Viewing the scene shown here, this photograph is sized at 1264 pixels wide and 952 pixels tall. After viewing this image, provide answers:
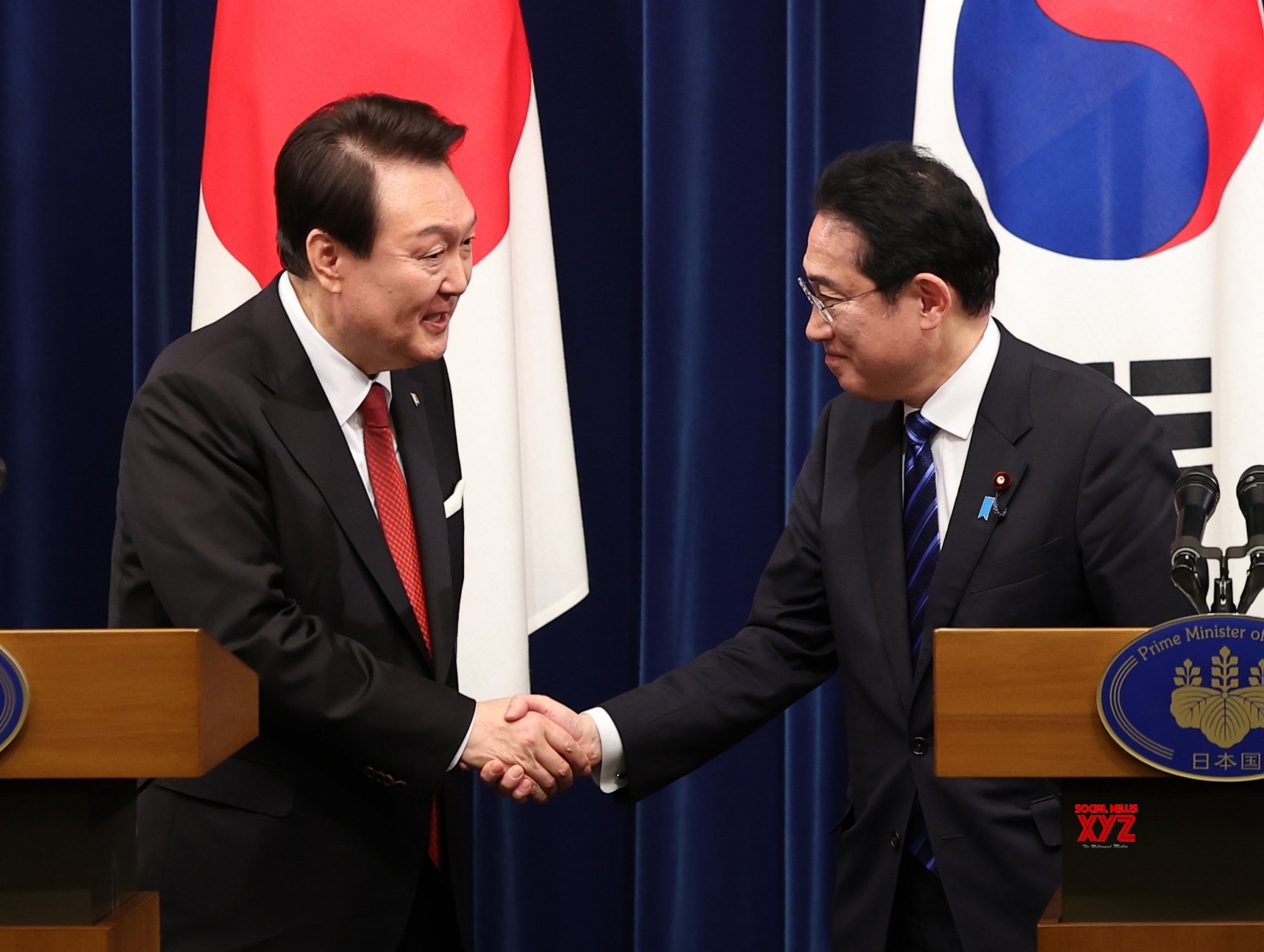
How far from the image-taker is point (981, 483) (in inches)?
78.7

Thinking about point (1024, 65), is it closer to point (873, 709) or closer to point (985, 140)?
point (985, 140)

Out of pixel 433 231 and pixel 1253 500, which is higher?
pixel 433 231

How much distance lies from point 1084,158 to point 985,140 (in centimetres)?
18

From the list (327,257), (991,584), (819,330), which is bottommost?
(991,584)

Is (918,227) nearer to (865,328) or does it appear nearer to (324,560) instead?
(865,328)

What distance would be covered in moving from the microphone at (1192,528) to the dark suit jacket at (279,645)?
98 cm

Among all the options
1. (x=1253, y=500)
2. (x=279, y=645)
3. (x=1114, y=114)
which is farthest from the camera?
(x=1114, y=114)

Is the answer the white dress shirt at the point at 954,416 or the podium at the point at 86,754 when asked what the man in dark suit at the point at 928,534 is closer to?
the white dress shirt at the point at 954,416

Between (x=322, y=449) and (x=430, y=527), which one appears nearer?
(x=322, y=449)

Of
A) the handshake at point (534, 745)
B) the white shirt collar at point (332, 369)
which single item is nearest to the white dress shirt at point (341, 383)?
the white shirt collar at point (332, 369)

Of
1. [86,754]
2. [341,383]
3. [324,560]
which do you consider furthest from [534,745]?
[86,754]

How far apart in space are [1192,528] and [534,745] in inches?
44.2

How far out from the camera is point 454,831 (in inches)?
82.4

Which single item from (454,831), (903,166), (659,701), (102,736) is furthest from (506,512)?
(102,736)
